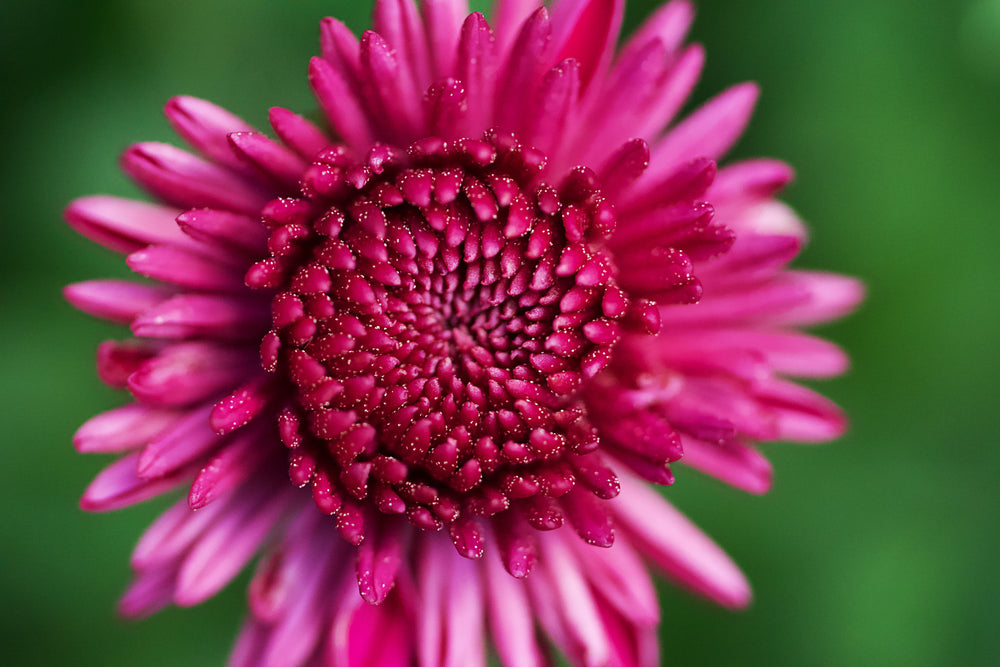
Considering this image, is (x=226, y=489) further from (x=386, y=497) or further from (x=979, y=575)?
(x=979, y=575)

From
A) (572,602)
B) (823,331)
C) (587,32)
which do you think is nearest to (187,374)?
(572,602)

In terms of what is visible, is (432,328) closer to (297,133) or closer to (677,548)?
(297,133)

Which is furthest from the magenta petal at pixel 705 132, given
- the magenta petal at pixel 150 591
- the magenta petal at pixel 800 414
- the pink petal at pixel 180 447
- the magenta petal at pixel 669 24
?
the magenta petal at pixel 150 591

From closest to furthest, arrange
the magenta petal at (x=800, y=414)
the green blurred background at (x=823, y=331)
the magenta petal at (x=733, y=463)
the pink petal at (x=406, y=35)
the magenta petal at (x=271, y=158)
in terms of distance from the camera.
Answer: the magenta petal at (x=271, y=158), the pink petal at (x=406, y=35), the magenta petal at (x=733, y=463), the magenta petal at (x=800, y=414), the green blurred background at (x=823, y=331)

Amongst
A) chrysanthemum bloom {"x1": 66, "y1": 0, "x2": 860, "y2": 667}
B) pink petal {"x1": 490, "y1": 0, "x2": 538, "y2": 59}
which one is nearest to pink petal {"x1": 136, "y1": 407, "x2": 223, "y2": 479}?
chrysanthemum bloom {"x1": 66, "y1": 0, "x2": 860, "y2": 667}

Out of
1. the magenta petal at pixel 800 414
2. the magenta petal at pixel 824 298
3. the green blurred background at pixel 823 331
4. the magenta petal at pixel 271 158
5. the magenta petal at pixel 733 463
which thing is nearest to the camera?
the magenta petal at pixel 271 158

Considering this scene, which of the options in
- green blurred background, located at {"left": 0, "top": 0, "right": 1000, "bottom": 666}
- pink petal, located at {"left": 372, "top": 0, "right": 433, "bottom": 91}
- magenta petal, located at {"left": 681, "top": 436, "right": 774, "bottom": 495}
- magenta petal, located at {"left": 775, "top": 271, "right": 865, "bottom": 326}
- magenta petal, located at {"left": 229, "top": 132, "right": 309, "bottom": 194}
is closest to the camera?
magenta petal, located at {"left": 229, "top": 132, "right": 309, "bottom": 194}

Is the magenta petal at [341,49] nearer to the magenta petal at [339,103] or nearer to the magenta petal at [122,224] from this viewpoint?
the magenta petal at [339,103]

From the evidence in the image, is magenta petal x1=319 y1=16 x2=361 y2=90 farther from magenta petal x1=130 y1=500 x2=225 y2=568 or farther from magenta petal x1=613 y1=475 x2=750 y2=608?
magenta petal x1=613 y1=475 x2=750 y2=608
